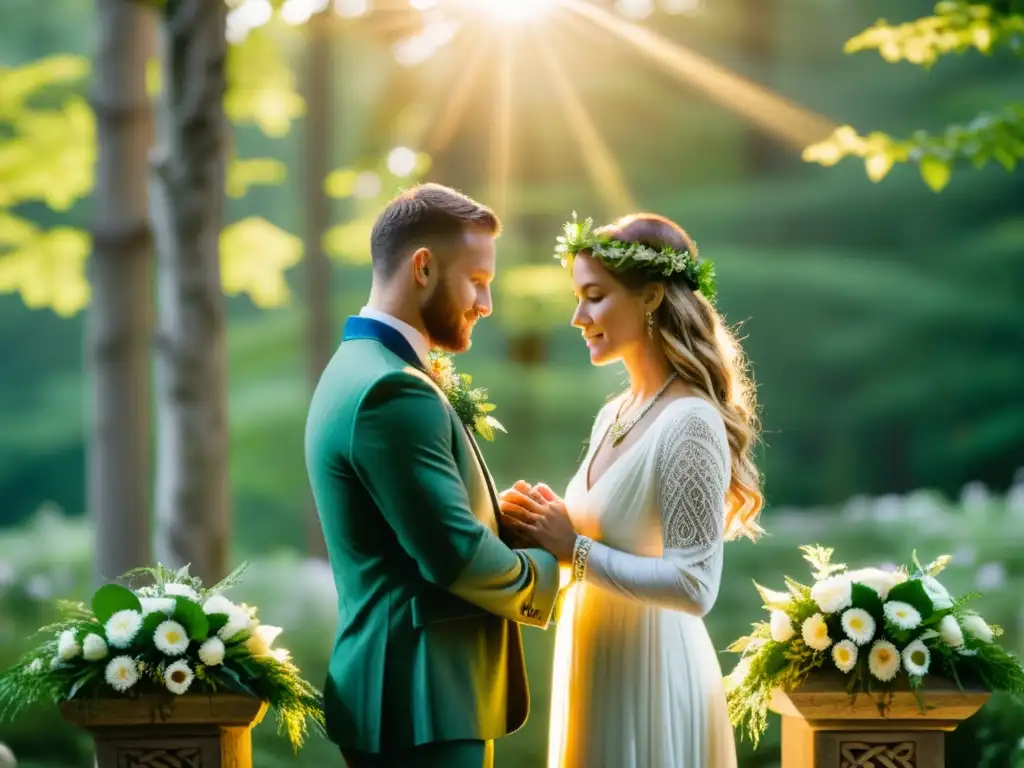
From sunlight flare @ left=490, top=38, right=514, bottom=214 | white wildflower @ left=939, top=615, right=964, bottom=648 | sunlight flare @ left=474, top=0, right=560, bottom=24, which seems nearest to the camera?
white wildflower @ left=939, top=615, right=964, bottom=648

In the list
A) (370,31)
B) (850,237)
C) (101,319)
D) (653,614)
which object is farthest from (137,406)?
(850,237)

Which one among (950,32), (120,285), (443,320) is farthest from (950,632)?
(120,285)

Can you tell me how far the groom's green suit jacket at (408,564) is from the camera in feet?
9.04

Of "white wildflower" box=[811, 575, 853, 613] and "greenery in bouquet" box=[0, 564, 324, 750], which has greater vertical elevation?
"white wildflower" box=[811, 575, 853, 613]

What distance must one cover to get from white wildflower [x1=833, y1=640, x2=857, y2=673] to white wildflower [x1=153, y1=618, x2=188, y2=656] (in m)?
1.60

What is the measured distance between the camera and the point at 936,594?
318 cm

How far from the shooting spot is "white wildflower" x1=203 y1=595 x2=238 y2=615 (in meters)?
3.03

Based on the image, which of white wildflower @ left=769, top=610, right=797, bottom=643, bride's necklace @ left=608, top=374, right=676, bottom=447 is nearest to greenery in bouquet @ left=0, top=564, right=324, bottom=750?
bride's necklace @ left=608, top=374, right=676, bottom=447

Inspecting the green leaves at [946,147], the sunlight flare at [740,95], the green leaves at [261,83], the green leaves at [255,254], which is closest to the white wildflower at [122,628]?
the green leaves at [946,147]

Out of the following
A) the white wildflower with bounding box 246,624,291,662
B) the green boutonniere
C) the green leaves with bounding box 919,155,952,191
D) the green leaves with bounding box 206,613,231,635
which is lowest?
the white wildflower with bounding box 246,624,291,662

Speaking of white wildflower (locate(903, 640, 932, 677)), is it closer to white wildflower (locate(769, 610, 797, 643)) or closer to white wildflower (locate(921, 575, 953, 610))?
white wildflower (locate(921, 575, 953, 610))

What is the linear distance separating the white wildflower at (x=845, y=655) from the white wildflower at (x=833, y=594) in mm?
93

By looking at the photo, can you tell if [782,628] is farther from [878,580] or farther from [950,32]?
[950,32]

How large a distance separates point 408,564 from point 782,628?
998 mm
